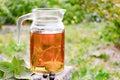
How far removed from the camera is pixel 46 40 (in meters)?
1.99

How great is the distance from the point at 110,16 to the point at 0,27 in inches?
79.6

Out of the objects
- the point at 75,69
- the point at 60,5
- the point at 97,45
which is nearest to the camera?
the point at 75,69

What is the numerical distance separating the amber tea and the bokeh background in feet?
3.52

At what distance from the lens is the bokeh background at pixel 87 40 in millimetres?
3741

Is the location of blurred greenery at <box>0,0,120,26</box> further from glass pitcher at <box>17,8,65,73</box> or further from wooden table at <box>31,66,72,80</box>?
glass pitcher at <box>17,8,65,73</box>

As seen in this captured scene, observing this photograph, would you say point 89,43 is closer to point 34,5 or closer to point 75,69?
point 75,69

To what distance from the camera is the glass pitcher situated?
1.99m

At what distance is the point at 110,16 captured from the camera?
13.8 ft

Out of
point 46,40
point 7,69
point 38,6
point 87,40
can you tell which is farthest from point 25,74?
point 38,6

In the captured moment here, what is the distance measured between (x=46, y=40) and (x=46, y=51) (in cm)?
6

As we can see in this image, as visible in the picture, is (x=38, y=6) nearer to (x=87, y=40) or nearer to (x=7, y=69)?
(x=87, y=40)

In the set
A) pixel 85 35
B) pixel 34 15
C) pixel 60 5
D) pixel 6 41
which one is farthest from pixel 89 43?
pixel 34 15

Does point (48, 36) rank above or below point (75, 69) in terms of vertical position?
above

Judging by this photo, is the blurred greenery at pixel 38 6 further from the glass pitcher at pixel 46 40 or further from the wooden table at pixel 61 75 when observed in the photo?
the glass pitcher at pixel 46 40
